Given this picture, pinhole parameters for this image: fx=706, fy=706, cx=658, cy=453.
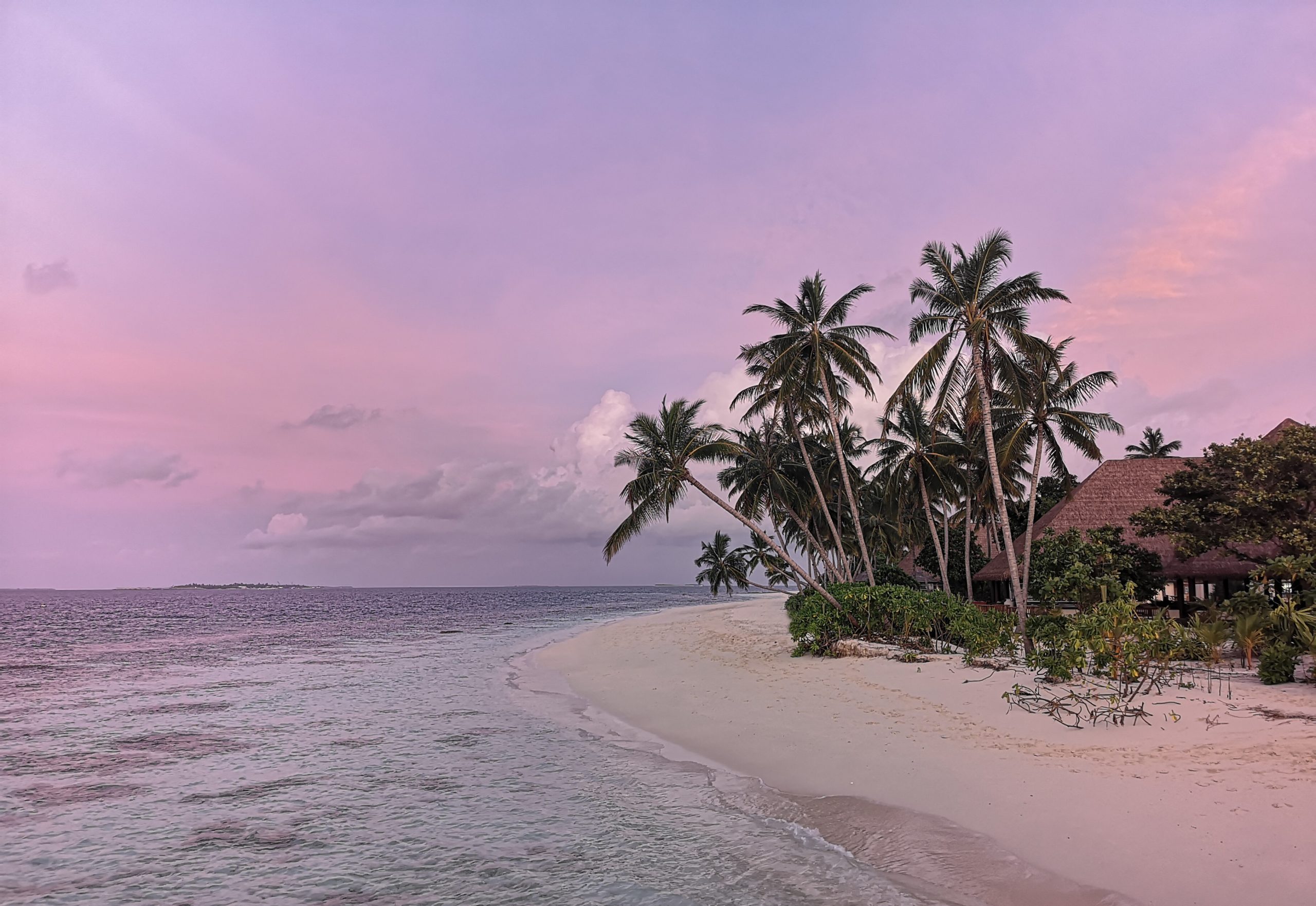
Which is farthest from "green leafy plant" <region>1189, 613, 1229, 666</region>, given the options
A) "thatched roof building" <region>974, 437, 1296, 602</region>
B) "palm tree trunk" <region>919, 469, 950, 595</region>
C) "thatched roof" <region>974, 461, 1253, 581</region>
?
"palm tree trunk" <region>919, 469, 950, 595</region>


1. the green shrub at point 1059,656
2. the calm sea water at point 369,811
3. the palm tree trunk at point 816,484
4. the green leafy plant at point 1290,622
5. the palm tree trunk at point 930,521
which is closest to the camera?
the calm sea water at point 369,811

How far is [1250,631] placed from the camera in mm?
13102

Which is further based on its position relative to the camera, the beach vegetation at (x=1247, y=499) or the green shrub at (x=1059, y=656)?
the beach vegetation at (x=1247, y=499)

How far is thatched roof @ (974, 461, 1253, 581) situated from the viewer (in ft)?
69.6

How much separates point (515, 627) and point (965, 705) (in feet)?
122

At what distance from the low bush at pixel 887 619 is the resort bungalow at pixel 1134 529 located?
17.8 feet

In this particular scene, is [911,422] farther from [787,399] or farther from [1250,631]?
[1250,631]

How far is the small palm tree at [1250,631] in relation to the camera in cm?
1309

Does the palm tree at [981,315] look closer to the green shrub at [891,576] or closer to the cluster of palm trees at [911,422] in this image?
the cluster of palm trees at [911,422]

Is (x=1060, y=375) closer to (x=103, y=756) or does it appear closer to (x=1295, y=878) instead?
(x=1295, y=878)

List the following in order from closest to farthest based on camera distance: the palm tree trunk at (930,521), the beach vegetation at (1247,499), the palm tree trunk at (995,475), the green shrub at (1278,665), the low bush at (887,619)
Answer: the green shrub at (1278,665) → the beach vegetation at (1247,499) → the low bush at (887,619) → the palm tree trunk at (995,475) → the palm tree trunk at (930,521)

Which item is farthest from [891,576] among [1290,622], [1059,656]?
[1059,656]

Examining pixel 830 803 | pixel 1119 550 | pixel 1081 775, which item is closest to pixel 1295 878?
pixel 1081 775

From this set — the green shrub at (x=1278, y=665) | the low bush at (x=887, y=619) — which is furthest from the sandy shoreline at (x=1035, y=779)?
the low bush at (x=887, y=619)
